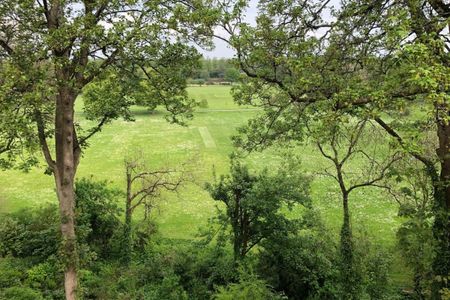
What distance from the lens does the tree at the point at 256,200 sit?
15.8m

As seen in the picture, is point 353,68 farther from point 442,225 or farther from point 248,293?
point 248,293

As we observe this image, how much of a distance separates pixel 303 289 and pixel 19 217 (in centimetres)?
1577

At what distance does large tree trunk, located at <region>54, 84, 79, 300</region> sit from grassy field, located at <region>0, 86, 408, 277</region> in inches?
240

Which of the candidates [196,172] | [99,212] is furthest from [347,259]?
[196,172]

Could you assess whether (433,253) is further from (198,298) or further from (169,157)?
(169,157)

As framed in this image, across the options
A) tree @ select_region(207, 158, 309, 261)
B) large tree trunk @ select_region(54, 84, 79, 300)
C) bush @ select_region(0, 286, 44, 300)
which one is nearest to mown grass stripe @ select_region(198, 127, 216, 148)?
tree @ select_region(207, 158, 309, 261)

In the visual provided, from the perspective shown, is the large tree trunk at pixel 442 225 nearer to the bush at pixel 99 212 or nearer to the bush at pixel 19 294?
the bush at pixel 19 294

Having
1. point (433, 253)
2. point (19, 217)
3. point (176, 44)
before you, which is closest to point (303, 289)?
point (433, 253)

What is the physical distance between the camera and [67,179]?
1182 centimetres

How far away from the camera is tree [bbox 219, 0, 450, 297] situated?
786 cm

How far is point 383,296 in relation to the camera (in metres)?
15.3

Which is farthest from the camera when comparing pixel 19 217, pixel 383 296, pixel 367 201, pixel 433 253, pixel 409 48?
pixel 367 201

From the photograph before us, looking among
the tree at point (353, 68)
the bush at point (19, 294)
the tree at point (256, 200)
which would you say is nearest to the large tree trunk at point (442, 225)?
the tree at point (353, 68)

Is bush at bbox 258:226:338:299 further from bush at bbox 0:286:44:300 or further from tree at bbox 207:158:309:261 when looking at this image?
bush at bbox 0:286:44:300
